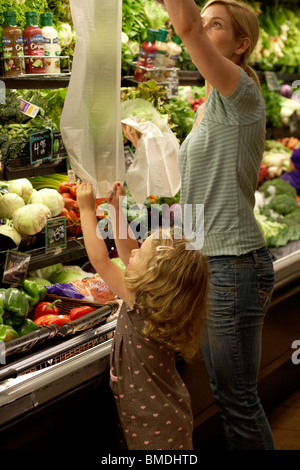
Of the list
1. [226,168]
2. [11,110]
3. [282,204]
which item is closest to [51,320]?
[11,110]

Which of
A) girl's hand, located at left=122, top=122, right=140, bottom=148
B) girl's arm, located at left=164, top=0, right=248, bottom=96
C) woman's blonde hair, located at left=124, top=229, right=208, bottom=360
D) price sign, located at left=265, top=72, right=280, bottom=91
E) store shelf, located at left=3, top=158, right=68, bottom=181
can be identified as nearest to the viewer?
girl's arm, located at left=164, top=0, right=248, bottom=96

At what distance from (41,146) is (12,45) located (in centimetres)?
45

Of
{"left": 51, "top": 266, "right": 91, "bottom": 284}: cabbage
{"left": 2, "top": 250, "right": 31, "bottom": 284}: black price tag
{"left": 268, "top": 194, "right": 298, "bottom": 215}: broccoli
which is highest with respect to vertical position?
{"left": 2, "top": 250, "right": 31, "bottom": 284}: black price tag

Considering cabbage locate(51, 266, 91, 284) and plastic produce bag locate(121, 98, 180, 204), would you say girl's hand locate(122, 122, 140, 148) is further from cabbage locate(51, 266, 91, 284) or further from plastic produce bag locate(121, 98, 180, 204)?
cabbage locate(51, 266, 91, 284)

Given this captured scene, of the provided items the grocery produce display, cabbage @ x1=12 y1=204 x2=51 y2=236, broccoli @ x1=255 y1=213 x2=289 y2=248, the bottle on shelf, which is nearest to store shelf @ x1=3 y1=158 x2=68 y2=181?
the grocery produce display

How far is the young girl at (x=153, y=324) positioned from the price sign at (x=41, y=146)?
0.54 meters

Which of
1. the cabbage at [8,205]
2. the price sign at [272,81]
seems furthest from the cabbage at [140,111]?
the price sign at [272,81]

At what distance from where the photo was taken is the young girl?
198 cm

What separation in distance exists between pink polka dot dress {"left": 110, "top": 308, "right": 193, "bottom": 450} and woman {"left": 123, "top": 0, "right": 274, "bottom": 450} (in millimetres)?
244

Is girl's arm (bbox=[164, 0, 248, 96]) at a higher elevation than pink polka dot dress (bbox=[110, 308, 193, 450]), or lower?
higher

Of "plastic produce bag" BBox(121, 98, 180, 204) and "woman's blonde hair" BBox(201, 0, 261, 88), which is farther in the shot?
"plastic produce bag" BBox(121, 98, 180, 204)

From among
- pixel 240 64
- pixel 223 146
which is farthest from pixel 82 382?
pixel 240 64

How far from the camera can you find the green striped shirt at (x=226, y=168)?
2.06m
